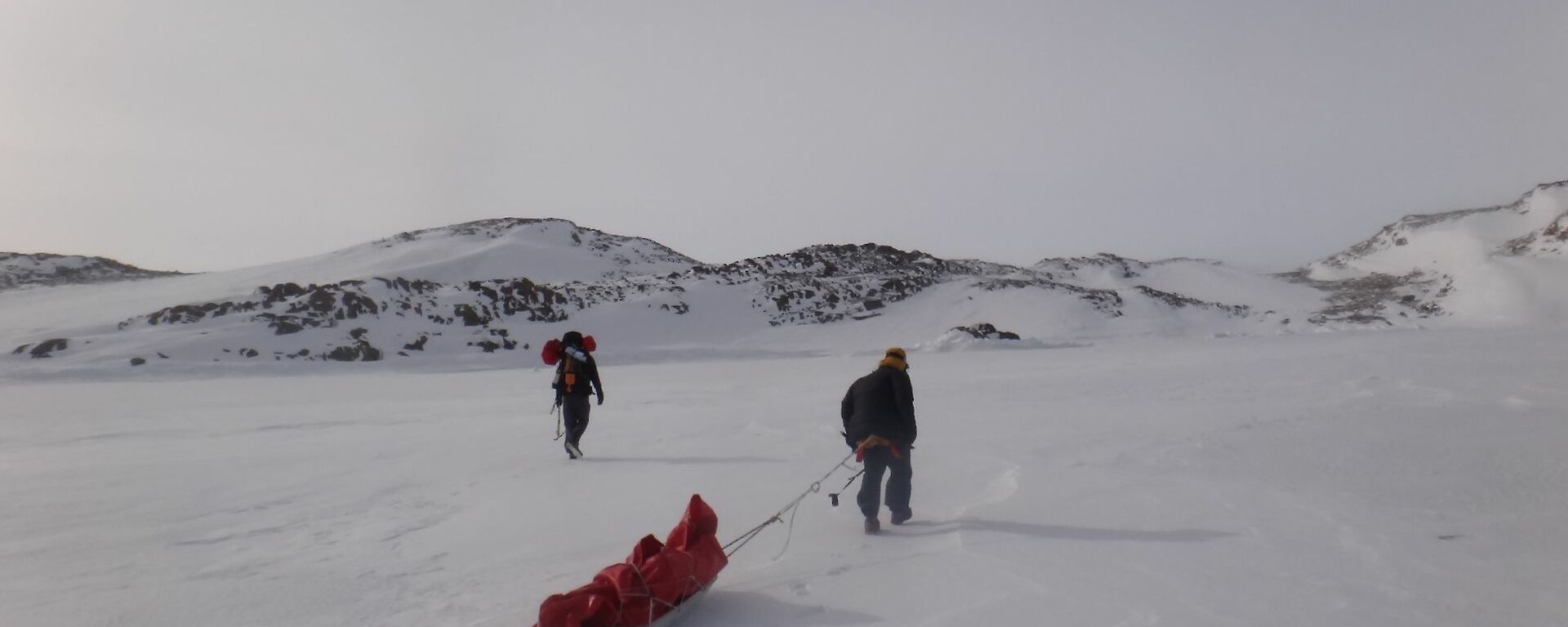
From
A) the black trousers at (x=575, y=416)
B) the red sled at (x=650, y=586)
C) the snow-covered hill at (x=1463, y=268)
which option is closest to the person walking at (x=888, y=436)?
the red sled at (x=650, y=586)

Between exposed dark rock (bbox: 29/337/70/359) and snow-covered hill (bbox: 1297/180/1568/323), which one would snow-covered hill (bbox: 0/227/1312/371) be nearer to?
exposed dark rock (bbox: 29/337/70/359)

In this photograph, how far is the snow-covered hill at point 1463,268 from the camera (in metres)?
46.7

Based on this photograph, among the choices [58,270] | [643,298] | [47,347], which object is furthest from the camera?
[58,270]

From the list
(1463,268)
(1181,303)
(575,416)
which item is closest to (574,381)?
(575,416)

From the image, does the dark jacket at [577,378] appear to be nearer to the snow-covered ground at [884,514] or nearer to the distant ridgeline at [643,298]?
the snow-covered ground at [884,514]

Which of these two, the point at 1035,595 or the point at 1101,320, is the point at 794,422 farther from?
the point at 1101,320

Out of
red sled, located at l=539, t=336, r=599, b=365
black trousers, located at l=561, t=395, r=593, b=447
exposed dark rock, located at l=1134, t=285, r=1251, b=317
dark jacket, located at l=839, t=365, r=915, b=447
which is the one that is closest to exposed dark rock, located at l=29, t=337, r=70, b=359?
red sled, located at l=539, t=336, r=599, b=365

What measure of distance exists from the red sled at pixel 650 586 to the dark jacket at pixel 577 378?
6.07m

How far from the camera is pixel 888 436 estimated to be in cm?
657

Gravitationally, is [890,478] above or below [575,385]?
below

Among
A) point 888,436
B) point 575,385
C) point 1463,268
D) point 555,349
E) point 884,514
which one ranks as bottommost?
point 884,514

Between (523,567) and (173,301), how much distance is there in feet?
129

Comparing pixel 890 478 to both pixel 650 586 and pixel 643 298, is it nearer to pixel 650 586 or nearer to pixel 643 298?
pixel 650 586

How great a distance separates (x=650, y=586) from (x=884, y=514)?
2951 mm
